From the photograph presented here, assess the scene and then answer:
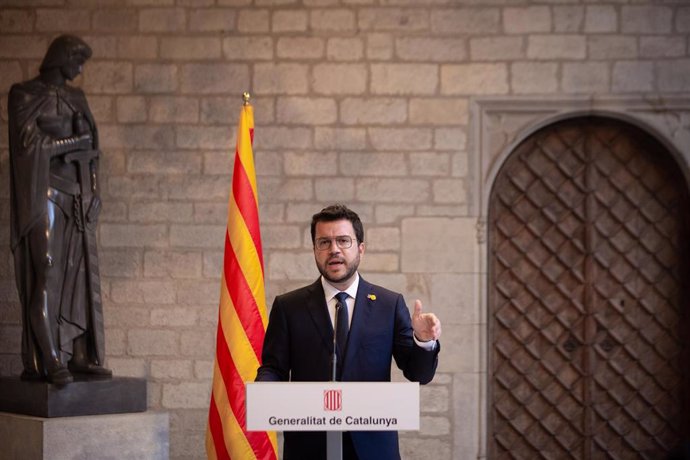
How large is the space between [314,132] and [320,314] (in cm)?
332

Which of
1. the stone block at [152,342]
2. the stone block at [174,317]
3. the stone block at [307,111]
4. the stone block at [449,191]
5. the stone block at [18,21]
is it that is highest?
the stone block at [18,21]

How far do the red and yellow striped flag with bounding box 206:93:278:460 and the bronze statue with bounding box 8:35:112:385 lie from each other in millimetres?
563

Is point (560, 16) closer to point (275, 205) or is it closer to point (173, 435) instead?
point (275, 205)

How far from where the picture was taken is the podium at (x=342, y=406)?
259cm

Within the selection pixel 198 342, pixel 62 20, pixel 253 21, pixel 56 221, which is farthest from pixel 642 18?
pixel 56 221

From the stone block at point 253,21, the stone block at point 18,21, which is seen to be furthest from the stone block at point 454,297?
the stone block at point 18,21

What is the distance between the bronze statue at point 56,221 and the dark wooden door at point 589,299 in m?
2.45

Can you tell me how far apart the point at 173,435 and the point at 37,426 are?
1533 millimetres

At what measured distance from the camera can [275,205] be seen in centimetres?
629

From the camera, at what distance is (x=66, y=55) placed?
509 centimetres

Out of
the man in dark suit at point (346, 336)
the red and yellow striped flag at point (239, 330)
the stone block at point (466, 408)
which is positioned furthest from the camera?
the stone block at point (466, 408)

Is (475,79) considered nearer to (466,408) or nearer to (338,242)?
(466,408)

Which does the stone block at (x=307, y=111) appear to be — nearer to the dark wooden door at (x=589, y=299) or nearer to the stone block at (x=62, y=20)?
the dark wooden door at (x=589, y=299)

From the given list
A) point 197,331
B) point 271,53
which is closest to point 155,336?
point 197,331
